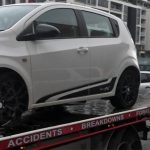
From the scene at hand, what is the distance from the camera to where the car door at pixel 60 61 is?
5391mm

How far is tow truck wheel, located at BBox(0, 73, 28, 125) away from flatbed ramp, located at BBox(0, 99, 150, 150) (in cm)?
13

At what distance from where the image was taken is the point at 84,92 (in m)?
6.23

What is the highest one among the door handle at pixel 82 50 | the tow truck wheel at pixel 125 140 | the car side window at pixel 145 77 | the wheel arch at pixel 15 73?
the door handle at pixel 82 50

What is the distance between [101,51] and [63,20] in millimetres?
846

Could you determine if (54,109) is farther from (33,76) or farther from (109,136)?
(33,76)

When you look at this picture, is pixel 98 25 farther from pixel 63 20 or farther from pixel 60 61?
pixel 60 61

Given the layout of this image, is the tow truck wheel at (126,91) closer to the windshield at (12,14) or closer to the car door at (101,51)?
the car door at (101,51)

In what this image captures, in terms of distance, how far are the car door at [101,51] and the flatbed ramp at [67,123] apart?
0.40 meters

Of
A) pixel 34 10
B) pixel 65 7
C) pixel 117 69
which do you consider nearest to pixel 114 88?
pixel 117 69

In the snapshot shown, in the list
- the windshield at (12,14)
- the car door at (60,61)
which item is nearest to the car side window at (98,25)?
the car door at (60,61)

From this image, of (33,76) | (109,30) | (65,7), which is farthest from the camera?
(109,30)

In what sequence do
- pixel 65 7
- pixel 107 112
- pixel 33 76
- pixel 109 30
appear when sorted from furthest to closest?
pixel 109 30
pixel 107 112
pixel 65 7
pixel 33 76

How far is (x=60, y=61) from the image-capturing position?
566 centimetres

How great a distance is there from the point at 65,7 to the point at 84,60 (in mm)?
744
